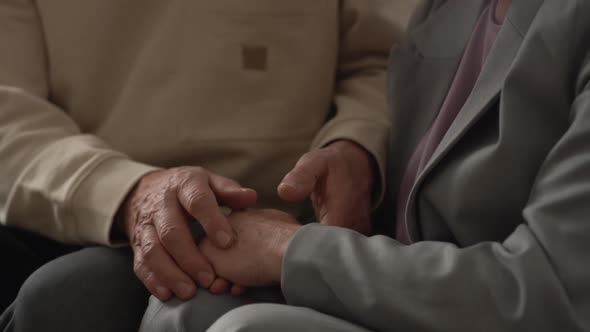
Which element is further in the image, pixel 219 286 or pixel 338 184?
pixel 338 184

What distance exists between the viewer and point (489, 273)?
64cm

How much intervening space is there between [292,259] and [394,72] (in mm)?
408

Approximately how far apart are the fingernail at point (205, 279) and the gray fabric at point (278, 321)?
162mm

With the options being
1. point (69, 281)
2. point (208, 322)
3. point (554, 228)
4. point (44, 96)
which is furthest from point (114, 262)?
point (554, 228)

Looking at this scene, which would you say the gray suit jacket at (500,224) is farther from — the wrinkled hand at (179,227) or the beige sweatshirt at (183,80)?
the beige sweatshirt at (183,80)

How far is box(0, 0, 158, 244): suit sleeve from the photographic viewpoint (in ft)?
3.15

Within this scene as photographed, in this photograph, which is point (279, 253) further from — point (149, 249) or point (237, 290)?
point (149, 249)

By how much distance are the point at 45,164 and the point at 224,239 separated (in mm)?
338

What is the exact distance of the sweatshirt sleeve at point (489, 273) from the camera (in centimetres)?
61

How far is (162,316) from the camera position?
784mm

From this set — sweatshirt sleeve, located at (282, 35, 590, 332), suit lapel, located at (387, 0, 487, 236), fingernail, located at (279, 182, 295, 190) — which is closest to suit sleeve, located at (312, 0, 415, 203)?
suit lapel, located at (387, 0, 487, 236)

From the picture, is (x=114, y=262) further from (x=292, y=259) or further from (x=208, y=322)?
(x=292, y=259)

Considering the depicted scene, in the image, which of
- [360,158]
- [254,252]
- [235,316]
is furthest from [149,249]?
[360,158]

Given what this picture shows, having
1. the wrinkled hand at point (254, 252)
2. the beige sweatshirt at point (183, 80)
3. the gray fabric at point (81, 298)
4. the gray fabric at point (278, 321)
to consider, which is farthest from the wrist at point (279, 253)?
the beige sweatshirt at point (183, 80)
